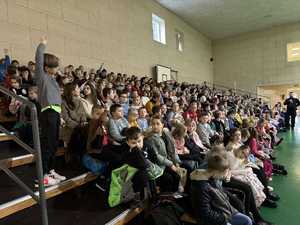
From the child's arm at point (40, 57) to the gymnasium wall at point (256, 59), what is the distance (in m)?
15.0

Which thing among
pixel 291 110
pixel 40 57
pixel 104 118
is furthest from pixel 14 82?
pixel 291 110

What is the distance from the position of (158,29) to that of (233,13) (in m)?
3.88

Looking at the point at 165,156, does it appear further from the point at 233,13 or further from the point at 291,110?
the point at 233,13

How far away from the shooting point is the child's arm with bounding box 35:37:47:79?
2240mm

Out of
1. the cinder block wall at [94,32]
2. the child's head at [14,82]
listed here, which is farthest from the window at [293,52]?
the child's head at [14,82]

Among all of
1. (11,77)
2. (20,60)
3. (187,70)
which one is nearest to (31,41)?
(20,60)

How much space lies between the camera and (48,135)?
7.68 ft

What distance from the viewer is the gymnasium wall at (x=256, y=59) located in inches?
576

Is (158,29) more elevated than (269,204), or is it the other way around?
(158,29)

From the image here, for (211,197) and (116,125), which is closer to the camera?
(211,197)

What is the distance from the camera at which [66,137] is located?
3.06 meters

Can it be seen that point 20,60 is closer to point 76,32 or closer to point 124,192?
point 76,32

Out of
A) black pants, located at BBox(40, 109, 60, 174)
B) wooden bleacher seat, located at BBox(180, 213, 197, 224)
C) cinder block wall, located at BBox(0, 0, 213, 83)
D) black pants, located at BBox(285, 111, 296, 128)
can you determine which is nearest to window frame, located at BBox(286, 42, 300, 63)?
black pants, located at BBox(285, 111, 296, 128)

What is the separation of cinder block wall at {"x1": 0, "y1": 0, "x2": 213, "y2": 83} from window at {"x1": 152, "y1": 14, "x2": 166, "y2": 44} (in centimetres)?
23
